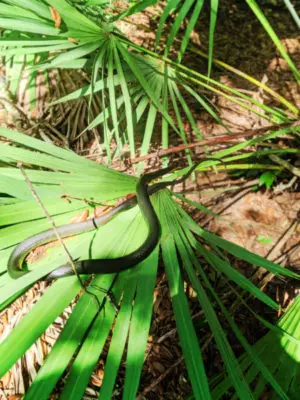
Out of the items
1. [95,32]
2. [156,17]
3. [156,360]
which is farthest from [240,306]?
[156,17]

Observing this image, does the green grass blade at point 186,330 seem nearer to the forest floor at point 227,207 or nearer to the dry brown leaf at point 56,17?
the forest floor at point 227,207

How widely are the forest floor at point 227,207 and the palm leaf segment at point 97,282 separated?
34cm

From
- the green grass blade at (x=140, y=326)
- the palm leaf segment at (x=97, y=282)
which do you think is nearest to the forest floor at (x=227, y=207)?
the palm leaf segment at (x=97, y=282)

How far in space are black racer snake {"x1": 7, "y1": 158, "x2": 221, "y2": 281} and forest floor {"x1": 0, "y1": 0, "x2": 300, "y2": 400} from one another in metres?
0.21

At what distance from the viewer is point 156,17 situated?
3.75m

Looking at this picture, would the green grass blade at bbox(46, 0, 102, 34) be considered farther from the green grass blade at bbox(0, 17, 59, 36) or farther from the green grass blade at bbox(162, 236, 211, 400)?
the green grass blade at bbox(162, 236, 211, 400)

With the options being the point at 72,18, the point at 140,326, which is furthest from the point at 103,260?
the point at 72,18

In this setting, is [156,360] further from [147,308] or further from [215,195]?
[215,195]

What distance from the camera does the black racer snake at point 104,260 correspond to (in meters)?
1.21

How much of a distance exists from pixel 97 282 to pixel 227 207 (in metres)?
1.43

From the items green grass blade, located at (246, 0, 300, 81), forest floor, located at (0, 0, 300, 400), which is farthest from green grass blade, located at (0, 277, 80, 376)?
green grass blade, located at (246, 0, 300, 81)

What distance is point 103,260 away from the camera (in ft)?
4.05

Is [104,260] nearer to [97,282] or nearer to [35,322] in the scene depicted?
[97,282]

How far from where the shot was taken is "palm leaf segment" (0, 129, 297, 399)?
3.02ft
